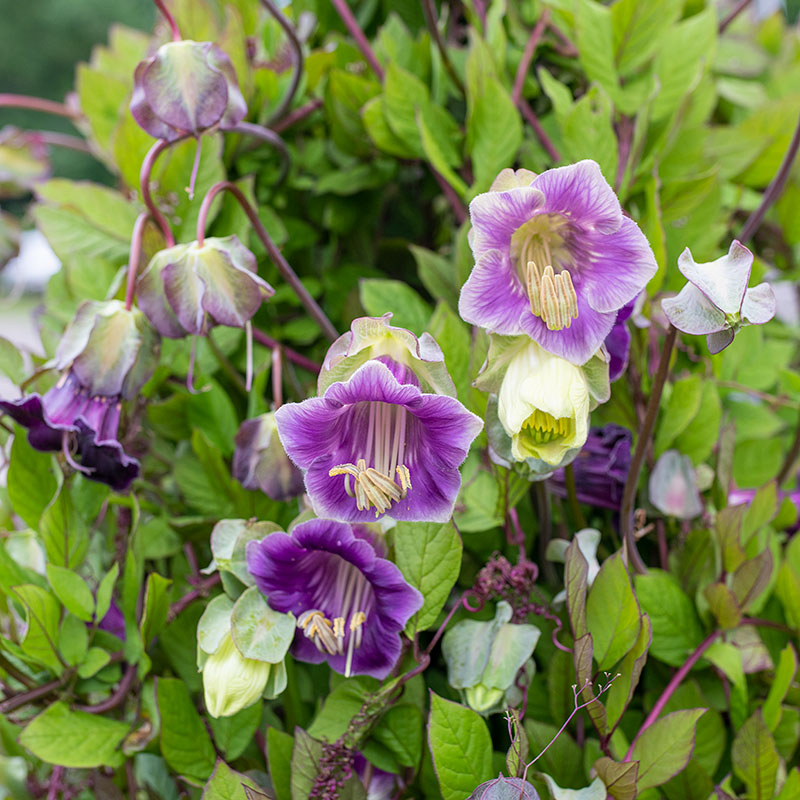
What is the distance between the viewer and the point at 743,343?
575 millimetres

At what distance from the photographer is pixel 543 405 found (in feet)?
1.08

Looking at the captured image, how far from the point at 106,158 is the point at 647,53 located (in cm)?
40

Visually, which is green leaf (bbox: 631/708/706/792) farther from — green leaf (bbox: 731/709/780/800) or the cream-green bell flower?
the cream-green bell flower

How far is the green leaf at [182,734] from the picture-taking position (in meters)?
0.43

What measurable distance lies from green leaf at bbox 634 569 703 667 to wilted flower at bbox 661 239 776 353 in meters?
0.18

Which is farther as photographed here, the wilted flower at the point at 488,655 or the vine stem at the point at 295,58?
the vine stem at the point at 295,58

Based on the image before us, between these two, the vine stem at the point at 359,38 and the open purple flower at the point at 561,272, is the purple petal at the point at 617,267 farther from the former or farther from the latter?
the vine stem at the point at 359,38

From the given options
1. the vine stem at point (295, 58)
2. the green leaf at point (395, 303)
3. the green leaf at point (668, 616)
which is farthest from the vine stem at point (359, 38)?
the green leaf at point (668, 616)

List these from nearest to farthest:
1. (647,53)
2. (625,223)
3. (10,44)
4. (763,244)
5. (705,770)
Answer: (625,223), (705,770), (647,53), (763,244), (10,44)

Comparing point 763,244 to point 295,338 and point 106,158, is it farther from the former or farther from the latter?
point 106,158

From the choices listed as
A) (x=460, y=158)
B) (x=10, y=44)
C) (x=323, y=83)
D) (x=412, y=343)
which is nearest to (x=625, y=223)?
(x=412, y=343)

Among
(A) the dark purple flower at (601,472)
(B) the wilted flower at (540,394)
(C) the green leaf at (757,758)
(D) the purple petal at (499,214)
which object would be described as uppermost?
(D) the purple petal at (499,214)

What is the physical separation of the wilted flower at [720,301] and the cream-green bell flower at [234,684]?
0.24m

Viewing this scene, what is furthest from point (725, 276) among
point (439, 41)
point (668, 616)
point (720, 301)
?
point (439, 41)
